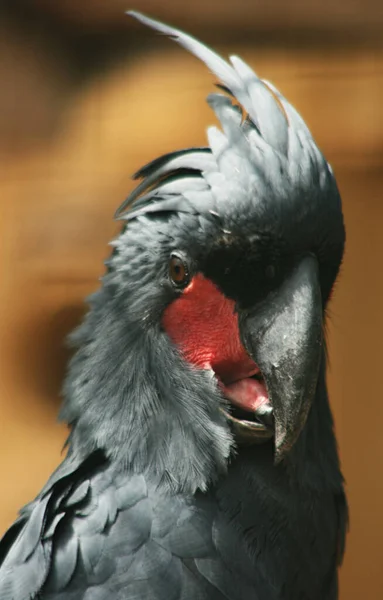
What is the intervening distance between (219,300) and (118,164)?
1.92 meters

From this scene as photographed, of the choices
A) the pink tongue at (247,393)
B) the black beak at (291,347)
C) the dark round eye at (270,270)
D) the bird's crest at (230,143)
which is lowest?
the pink tongue at (247,393)

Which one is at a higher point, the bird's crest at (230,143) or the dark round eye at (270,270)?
the bird's crest at (230,143)

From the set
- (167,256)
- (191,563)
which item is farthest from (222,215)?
(191,563)

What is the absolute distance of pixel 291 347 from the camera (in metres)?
1.45

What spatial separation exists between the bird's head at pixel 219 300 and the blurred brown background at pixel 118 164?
1.73m

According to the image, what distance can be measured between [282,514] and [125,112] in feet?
7.06

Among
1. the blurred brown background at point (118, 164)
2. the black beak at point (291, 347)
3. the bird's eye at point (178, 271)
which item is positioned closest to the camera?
the black beak at point (291, 347)

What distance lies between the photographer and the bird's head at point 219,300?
149 centimetres

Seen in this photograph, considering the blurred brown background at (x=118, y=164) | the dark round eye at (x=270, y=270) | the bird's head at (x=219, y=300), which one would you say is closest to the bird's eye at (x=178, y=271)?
the bird's head at (x=219, y=300)

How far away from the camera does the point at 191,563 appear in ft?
4.99

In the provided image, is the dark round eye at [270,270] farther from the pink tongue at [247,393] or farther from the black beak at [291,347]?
the pink tongue at [247,393]

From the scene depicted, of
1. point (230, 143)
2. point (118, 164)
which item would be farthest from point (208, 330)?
point (118, 164)

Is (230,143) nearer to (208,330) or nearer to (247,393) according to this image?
(208,330)

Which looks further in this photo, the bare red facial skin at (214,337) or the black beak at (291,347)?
the bare red facial skin at (214,337)
